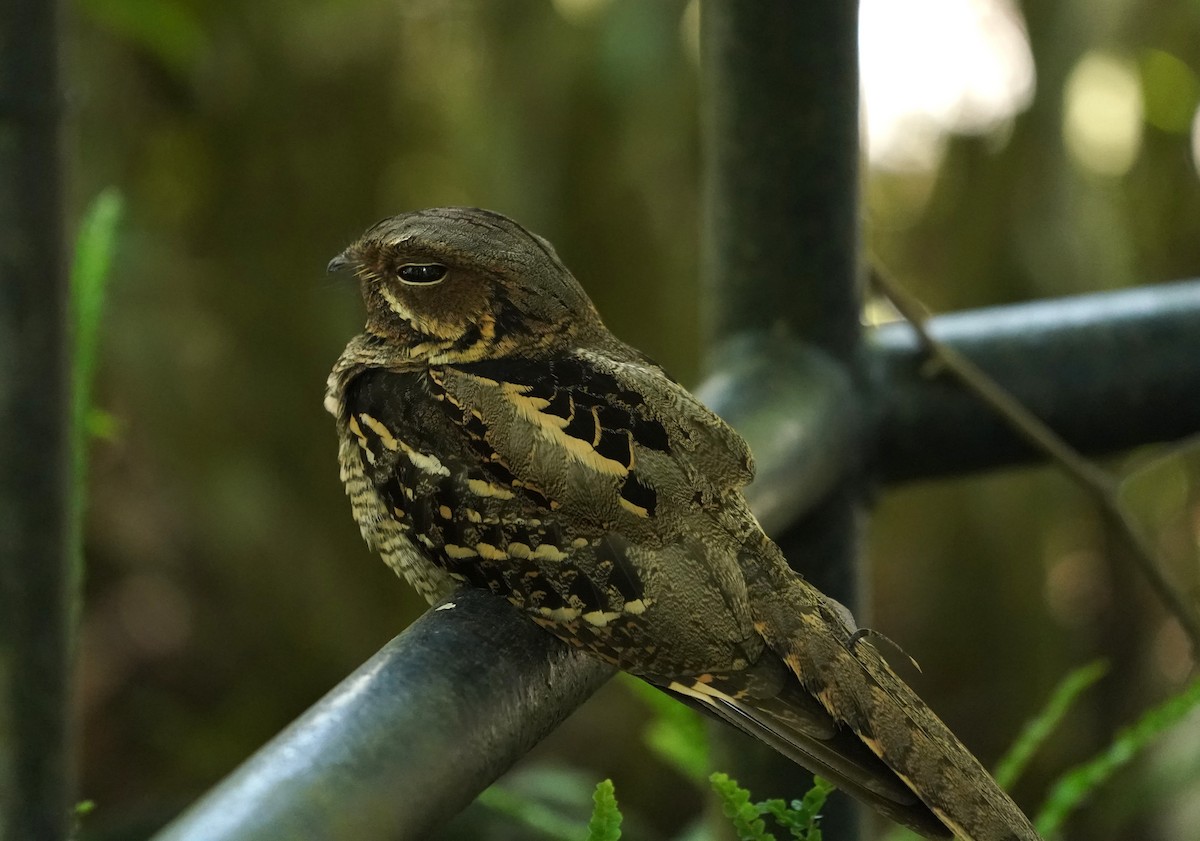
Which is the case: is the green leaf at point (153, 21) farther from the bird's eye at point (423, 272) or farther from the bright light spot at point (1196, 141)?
the bright light spot at point (1196, 141)

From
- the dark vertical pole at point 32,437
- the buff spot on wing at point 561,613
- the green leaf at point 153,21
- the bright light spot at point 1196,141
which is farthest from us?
→ the bright light spot at point 1196,141

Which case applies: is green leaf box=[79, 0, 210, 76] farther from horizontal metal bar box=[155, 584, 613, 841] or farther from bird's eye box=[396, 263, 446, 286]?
horizontal metal bar box=[155, 584, 613, 841]

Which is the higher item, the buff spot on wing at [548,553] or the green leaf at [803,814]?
the buff spot on wing at [548,553]

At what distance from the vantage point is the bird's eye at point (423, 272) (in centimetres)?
132

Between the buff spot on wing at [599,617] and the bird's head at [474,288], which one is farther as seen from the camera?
the bird's head at [474,288]

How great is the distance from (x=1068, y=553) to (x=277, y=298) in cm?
271

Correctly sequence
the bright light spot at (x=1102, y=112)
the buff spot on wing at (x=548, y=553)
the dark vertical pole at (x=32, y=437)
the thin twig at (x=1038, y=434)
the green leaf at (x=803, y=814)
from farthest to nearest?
the bright light spot at (x=1102, y=112), the thin twig at (x=1038, y=434), the buff spot on wing at (x=548, y=553), the green leaf at (x=803, y=814), the dark vertical pole at (x=32, y=437)

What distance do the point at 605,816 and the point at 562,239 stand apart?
3.23 m

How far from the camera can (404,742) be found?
68 centimetres

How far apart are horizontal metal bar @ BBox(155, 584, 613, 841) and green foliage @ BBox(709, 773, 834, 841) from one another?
0.40 feet

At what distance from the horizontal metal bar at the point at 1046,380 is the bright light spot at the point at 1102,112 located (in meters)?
2.29

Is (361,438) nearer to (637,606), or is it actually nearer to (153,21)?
(637,606)

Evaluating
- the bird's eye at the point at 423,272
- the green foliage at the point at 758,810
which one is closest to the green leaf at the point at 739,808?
the green foliage at the point at 758,810

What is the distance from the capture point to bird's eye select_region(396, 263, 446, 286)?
1.32 m
